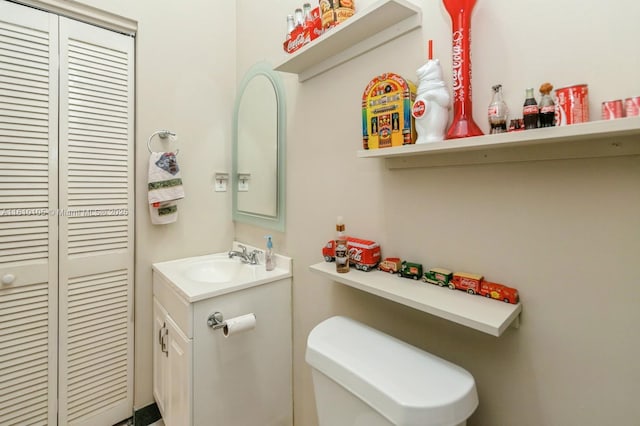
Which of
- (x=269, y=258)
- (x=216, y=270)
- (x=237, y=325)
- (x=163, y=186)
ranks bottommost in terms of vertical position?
(x=237, y=325)

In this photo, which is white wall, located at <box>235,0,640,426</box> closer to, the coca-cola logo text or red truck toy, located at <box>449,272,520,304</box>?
red truck toy, located at <box>449,272,520,304</box>

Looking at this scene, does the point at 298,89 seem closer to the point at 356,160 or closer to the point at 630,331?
the point at 356,160

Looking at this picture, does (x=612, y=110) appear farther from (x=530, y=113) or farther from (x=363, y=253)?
(x=363, y=253)

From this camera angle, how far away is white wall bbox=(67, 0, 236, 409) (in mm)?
1690

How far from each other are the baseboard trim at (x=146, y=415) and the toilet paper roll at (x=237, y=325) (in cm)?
99

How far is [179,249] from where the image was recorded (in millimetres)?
1827

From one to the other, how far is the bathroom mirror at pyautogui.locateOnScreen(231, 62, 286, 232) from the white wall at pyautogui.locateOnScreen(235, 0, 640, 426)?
0.55 m

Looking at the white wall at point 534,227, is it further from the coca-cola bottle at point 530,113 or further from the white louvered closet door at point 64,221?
the white louvered closet door at point 64,221

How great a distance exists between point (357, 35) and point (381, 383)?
1154 mm

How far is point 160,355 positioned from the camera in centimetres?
160

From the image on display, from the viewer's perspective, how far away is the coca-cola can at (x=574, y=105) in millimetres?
636

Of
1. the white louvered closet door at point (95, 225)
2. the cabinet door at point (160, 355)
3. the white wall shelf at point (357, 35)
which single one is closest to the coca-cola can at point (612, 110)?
the white wall shelf at point (357, 35)

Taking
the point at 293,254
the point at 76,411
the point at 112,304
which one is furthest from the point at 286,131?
the point at 76,411

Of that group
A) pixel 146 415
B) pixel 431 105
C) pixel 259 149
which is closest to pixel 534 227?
pixel 431 105
